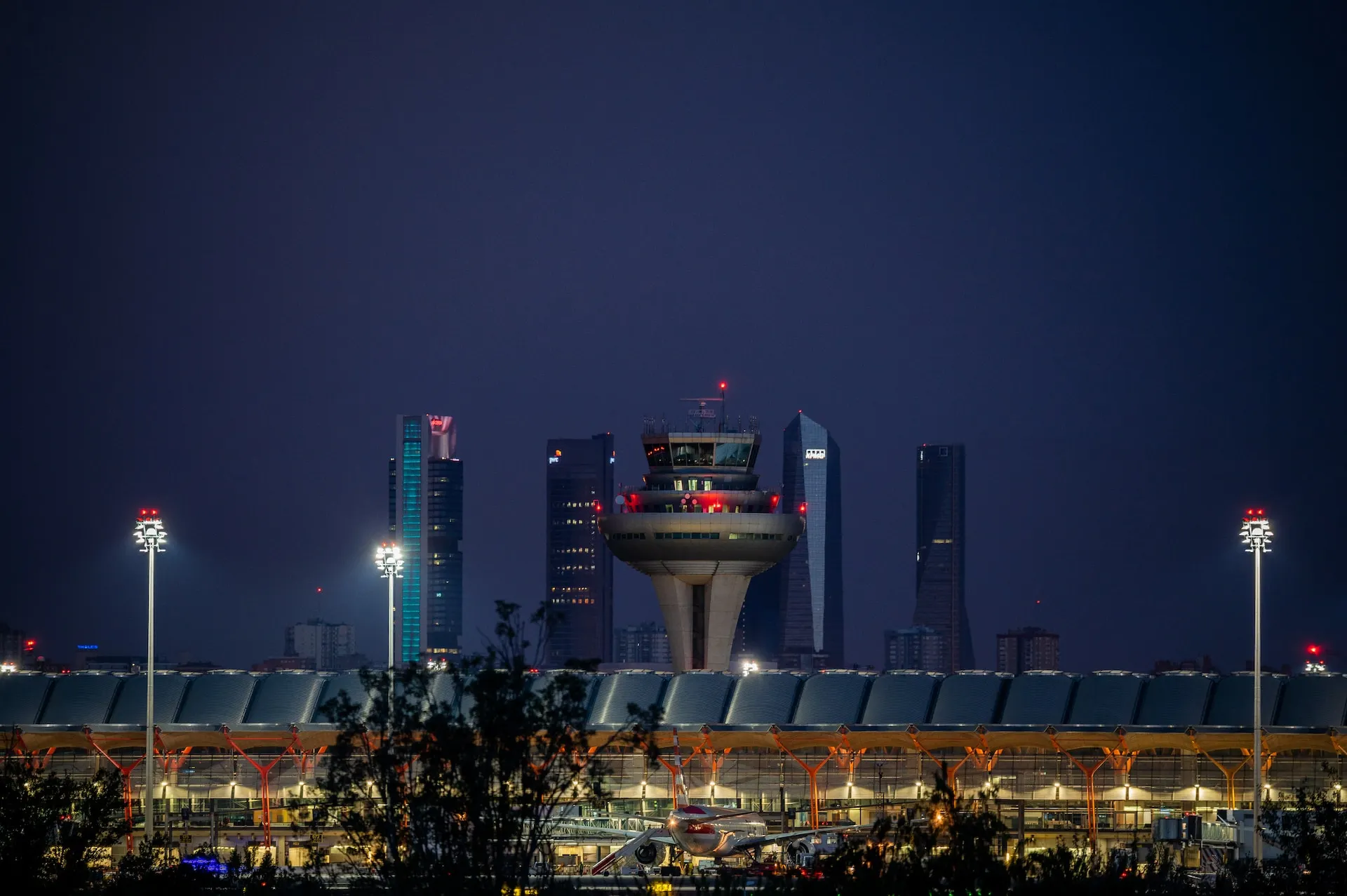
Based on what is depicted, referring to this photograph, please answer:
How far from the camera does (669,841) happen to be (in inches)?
3314

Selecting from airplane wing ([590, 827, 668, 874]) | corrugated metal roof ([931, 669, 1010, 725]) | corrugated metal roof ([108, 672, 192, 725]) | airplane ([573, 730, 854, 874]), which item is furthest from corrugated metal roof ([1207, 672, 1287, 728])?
corrugated metal roof ([108, 672, 192, 725])

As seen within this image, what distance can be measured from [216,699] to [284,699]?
4.54 m

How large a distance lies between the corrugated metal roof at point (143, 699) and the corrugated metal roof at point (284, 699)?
5.14 m

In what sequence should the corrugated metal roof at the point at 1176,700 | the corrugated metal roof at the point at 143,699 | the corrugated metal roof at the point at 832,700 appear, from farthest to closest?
the corrugated metal roof at the point at 143,699 → the corrugated metal roof at the point at 832,700 → the corrugated metal roof at the point at 1176,700

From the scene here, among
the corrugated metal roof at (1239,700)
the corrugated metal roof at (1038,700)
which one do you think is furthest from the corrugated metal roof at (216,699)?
the corrugated metal roof at (1239,700)

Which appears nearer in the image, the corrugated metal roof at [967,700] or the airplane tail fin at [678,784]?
the airplane tail fin at [678,784]

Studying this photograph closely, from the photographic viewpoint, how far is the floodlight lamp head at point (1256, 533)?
3071 inches

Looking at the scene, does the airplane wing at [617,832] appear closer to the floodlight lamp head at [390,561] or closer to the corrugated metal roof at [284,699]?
the floodlight lamp head at [390,561]

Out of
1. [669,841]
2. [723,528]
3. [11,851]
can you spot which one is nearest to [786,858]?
[669,841]

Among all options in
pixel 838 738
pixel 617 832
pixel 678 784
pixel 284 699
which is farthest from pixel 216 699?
pixel 838 738

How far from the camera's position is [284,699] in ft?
389

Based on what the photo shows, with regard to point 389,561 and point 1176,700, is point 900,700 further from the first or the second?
point 389,561

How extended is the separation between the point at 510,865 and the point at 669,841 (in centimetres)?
4393

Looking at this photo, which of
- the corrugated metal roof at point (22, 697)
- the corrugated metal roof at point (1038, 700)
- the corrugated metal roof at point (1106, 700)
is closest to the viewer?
the corrugated metal roof at point (1106, 700)
